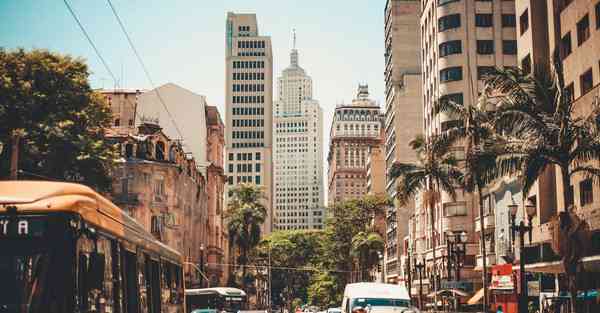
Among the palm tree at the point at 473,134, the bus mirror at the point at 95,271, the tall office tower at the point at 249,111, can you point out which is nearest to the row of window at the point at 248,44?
the tall office tower at the point at 249,111

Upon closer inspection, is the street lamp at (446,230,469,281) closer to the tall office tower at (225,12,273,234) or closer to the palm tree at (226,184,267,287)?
the palm tree at (226,184,267,287)

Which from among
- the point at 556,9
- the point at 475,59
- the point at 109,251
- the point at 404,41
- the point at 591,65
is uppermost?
the point at 404,41

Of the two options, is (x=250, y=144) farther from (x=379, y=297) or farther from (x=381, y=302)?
(x=381, y=302)

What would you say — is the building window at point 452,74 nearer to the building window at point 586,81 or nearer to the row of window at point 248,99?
the building window at point 586,81

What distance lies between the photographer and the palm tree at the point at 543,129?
2453 centimetres

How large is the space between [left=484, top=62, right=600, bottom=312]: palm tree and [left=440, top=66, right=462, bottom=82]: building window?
42824 mm

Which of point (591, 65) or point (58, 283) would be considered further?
point (591, 65)

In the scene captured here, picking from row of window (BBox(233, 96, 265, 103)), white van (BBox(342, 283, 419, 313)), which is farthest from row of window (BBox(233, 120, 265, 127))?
white van (BBox(342, 283, 419, 313))

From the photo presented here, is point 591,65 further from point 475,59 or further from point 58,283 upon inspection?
point 475,59

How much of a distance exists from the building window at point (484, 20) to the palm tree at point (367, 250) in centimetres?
2866

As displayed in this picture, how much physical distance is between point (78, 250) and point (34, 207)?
796 mm

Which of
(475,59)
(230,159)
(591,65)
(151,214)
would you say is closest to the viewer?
(591,65)

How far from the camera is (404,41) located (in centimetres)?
10512

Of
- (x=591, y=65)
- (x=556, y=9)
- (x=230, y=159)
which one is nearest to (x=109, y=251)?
(x=591, y=65)
